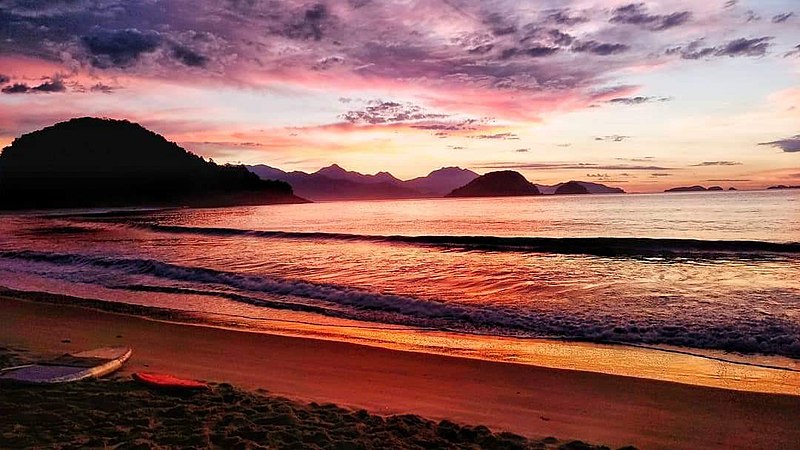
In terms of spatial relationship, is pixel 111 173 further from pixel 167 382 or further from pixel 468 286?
pixel 167 382

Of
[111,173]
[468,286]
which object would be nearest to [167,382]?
[468,286]

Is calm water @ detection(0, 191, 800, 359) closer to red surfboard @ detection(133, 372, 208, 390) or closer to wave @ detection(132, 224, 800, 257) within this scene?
wave @ detection(132, 224, 800, 257)

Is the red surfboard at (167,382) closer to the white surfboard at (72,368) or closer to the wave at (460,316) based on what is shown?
the white surfboard at (72,368)

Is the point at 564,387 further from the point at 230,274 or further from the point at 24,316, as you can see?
the point at 230,274

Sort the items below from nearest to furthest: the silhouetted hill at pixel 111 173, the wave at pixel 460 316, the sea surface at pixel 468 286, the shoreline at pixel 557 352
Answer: the shoreline at pixel 557 352, the wave at pixel 460 316, the sea surface at pixel 468 286, the silhouetted hill at pixel 111 173

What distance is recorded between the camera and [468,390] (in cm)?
638

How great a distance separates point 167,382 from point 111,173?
154 metres

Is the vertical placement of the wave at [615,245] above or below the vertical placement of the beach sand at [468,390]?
above

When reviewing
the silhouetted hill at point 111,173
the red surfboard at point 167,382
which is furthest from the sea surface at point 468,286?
the silhouetted hill at point 111,173

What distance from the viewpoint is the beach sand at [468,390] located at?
5.25 meters

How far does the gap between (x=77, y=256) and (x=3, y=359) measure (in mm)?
15735

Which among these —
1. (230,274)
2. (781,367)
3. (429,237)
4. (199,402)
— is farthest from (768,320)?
(429,237)

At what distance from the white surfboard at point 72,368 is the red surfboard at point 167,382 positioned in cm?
59

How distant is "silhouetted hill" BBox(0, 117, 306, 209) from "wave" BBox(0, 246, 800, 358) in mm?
117885
